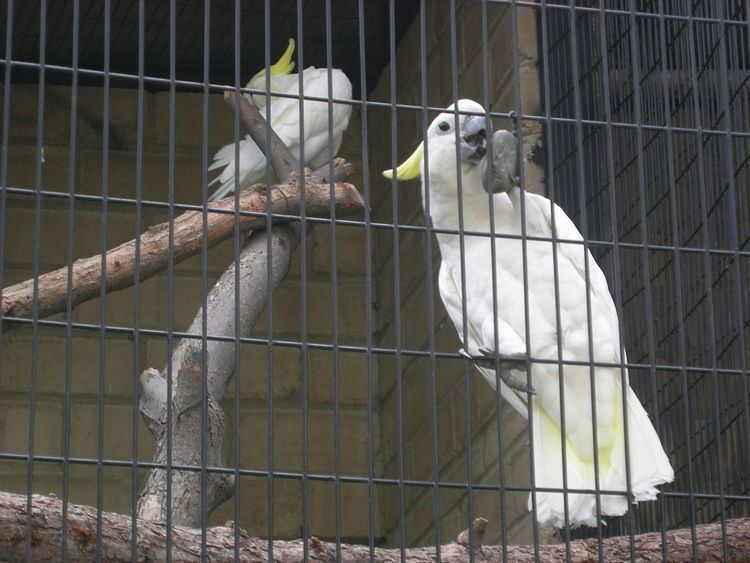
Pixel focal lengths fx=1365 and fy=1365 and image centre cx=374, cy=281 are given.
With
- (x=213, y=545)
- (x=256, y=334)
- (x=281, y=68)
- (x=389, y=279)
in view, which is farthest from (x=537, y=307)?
(x=256, y=334)

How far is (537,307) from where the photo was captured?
3139 millimetres

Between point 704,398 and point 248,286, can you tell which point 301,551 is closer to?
point 248,286

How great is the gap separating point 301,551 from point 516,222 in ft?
3.57

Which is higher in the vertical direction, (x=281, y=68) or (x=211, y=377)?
(x=281, y=68)

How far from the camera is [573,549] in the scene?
2.55 m

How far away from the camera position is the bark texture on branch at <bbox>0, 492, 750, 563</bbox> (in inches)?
87.0

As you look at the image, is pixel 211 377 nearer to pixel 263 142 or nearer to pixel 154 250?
pixel 154 250

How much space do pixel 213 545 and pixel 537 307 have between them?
1100 millimetres

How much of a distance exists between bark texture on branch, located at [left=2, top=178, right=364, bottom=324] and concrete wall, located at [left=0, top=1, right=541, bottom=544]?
96 cm

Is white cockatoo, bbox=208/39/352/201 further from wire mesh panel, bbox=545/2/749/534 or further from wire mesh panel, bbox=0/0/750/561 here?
wire mesh panel, bbox=545/2/749/534

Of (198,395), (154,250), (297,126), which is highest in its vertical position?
(297,126)

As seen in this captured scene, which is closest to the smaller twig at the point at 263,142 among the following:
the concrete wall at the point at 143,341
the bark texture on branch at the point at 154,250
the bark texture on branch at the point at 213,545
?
the bark texture on branch at the point at 154,250

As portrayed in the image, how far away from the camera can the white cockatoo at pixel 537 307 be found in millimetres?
2959

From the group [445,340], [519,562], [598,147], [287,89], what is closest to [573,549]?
[519,562]
